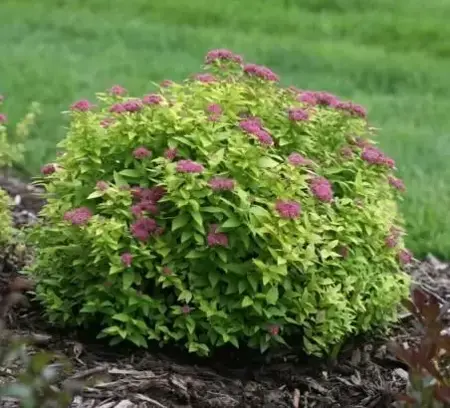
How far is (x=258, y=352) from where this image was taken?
3.79 m

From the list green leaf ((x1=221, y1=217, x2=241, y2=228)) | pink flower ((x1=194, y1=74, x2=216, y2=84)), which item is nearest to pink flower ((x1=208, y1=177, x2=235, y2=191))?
green leaf ((x1=221, y1=217, x2=241, y2=228))

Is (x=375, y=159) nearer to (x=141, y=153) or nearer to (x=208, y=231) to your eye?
(x=208, y=231)

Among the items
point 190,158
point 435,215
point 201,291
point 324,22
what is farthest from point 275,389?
point 324,22

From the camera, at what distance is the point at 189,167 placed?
3.46 metres

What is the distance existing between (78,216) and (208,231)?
0.48m

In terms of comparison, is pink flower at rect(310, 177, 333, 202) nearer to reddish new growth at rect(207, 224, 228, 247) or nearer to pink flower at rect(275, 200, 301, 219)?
pink flower at rect(275, 200, 301, 219)

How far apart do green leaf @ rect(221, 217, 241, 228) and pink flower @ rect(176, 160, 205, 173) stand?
0.20m

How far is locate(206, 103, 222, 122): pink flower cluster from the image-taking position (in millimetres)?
3721

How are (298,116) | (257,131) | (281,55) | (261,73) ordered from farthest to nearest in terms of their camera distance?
1. (281,55)
2. (261,73)
3. (298,116)
4. (257,131)

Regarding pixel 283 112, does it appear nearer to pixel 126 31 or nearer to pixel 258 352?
pixel 258 352

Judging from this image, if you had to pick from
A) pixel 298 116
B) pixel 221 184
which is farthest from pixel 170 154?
pixel 298 116

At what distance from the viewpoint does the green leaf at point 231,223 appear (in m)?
3.47

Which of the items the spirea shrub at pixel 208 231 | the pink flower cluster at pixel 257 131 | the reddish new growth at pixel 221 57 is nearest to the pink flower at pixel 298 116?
the spirea shrub at pixel 208 231

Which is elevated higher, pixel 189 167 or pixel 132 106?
pixel 132 106
